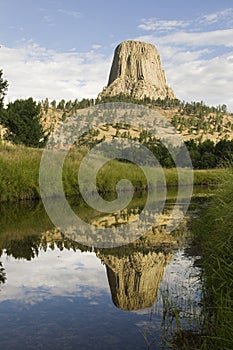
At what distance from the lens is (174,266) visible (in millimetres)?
6309

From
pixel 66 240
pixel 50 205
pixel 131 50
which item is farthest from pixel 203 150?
pixel 131 50

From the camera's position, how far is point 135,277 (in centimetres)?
564

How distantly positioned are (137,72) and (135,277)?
17288cm

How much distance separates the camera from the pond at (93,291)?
3881mm

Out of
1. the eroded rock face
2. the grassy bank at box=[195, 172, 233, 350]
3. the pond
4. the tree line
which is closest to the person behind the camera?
the grassy bank at box=[195, 172, 233, 350]

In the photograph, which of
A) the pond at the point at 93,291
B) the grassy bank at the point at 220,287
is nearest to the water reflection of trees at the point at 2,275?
the pond at the point at 93,291

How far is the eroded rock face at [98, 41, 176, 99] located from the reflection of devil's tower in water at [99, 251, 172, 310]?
153 metres

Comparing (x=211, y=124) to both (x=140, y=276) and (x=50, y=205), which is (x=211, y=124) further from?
(x=140, y=276)

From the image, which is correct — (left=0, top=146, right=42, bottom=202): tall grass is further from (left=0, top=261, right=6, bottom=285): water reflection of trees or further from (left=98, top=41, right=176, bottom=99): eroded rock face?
(left=98, top=41, right=176, bottom=99): eroded rock face

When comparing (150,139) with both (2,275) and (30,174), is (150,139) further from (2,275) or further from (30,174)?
(2,275)

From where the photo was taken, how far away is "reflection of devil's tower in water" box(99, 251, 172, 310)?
4.86m

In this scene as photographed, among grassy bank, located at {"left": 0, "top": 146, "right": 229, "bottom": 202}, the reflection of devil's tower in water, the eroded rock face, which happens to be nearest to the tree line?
the reflection of devil's tower in water

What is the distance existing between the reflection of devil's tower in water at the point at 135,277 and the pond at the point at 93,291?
0.04 ft

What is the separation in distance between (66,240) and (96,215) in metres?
4.43
